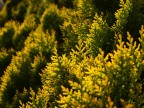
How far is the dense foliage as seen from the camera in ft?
11.2

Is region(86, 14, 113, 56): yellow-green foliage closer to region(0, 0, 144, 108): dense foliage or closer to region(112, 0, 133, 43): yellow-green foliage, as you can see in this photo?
region(0, 0, 144, 108): dense foliage

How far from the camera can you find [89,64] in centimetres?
409

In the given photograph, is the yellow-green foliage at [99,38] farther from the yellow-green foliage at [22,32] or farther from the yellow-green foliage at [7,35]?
the yellow-green foliage at [7,35]

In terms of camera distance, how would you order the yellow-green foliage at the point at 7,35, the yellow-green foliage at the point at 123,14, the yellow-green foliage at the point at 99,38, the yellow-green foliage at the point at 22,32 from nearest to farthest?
1. the yellow-green foliage at the point at 123,14
2. the yellow-green foliage at the point at 99,38
3. the yellow-green foliage at the point at 22,32
4. the yellow-green foliage at the point at 7,35

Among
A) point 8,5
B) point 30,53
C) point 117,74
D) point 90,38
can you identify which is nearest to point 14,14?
point 8,5

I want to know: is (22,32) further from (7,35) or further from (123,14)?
(123,14)

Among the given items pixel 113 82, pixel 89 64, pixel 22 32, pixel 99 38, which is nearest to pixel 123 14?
pixel 99 38

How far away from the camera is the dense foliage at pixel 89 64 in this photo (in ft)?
11.2

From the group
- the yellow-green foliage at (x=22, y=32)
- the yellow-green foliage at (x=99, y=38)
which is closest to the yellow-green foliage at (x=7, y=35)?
the yellow-green foliage at (x=22, y=32)

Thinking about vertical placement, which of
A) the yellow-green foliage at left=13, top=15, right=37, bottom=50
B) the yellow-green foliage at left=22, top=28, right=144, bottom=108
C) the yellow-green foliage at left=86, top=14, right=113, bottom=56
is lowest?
the yellow-green foliage at left=22, top=28, right=144, bottom=108

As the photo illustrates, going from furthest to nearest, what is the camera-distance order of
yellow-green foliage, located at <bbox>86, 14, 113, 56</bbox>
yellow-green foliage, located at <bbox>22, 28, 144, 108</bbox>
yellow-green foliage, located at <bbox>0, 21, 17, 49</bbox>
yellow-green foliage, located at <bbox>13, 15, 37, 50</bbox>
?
1. yellow-green foliage, located at <bbox>0, 21, 17, 49</bbox>
2. yellow-green foliage, located at <bbox>13, 15, 37, 50</bbox>
3. yellow-green foliage, located at <bbox>86, 14, 113, 56</bbox>
4. yellow-green foliage, located at <bbox>22, 28, 144, 108</bbox>

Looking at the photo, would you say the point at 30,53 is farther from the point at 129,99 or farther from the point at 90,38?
the point at 129,99

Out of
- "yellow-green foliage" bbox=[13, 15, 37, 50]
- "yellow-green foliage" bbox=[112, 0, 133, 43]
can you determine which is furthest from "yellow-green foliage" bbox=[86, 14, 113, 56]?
"yellow-green foliage" bbox=[13, 15, 37, 50]

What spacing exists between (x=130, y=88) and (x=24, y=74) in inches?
151
